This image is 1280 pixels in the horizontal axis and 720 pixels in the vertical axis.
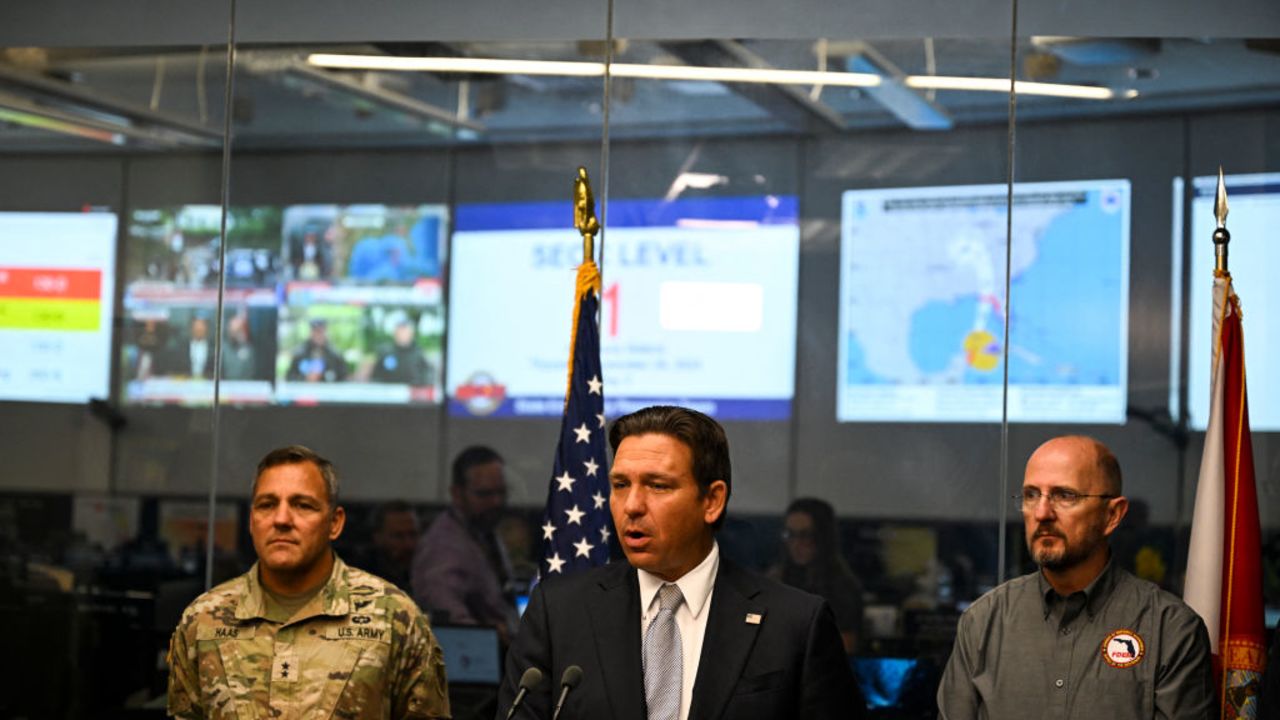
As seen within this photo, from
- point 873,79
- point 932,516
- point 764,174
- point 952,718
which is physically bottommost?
point 952,718

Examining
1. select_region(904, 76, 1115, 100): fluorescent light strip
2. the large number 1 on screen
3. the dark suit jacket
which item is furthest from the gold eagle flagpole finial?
the dark suit jacket

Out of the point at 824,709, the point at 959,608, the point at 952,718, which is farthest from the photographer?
the point at 959,608

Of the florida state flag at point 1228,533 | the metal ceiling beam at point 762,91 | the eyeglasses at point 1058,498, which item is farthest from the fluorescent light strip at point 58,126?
the florida state flag at point 1228,533

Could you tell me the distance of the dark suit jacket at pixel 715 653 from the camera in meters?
2.95

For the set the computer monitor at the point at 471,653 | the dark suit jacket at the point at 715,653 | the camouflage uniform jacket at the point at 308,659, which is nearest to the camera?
the dark suit jacket at the point at 715,653

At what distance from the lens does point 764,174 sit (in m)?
5.68

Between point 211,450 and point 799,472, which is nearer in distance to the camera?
point 799,472

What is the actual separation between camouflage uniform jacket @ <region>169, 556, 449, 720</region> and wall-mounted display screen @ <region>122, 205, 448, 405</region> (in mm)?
1893

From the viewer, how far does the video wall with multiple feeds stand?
17.6 feet

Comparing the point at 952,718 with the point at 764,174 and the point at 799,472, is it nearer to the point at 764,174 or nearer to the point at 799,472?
the point at 799,472

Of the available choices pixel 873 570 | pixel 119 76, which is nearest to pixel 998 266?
pixel 873 570

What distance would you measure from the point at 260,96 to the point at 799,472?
2622 mm

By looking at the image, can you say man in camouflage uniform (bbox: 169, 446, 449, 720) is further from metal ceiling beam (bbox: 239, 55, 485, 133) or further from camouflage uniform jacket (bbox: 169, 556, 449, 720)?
metal ceiling beam (bbox: 239, 55, 485, 133)

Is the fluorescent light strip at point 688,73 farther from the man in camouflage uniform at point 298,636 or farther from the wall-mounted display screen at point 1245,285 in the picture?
the man in camouflage uniform at point 298,636
